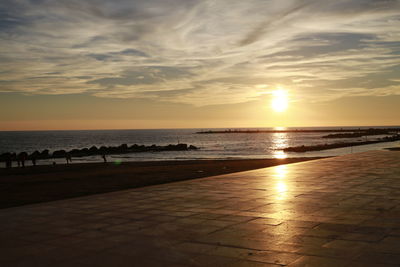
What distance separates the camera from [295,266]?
385cm

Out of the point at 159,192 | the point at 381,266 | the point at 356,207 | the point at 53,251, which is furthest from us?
the point at 159,192

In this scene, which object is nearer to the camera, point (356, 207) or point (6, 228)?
point (6, 228)

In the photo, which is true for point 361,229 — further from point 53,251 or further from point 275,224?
point 53,251

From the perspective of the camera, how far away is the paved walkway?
4191 millimetres

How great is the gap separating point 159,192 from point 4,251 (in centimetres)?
468

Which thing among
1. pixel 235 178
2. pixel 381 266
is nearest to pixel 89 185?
pixel 235 178

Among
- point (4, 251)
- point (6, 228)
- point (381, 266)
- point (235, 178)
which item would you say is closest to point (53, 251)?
point (4, 251)

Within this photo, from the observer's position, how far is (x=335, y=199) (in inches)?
295

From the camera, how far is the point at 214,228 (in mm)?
5453

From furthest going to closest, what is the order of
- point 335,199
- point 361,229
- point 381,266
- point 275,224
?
1. point 335,199
2. point 275,224
3. point 361,229
4. point 381,266

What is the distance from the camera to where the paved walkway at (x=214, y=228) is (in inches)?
165

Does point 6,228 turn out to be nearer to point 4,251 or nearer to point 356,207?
point 4,251

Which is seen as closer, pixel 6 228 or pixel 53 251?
pixel 53 251

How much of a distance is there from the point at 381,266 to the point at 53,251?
11.2 ft
